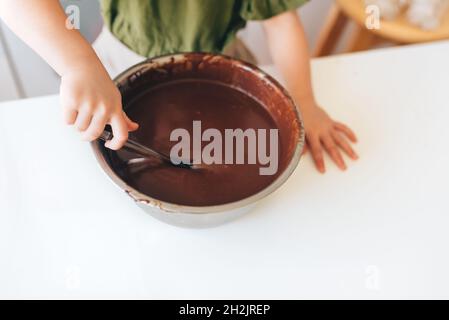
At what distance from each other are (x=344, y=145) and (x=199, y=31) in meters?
0.29

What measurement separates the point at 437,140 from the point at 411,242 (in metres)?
0.18

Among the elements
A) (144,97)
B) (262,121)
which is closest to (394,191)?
(262,121)

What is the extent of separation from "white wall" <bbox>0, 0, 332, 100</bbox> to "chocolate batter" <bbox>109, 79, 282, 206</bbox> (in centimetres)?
35

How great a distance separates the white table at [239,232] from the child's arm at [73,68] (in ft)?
0.51

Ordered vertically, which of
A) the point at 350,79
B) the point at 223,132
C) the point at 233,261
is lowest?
the point at 233,261

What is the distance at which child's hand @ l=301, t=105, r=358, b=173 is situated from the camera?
0.74 m

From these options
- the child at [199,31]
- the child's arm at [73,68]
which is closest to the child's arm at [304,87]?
the child at [199,31]

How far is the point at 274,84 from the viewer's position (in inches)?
26.9

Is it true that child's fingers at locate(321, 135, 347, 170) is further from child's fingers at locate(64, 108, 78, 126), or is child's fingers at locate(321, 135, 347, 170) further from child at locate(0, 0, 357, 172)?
child's fingers at locate(64, 108, 78, 126)

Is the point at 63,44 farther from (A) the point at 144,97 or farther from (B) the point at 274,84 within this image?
(B) the point at 274,84

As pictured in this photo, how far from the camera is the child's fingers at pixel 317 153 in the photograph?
0.74m

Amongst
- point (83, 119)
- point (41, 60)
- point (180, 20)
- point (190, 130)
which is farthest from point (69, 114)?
point (41, 60)

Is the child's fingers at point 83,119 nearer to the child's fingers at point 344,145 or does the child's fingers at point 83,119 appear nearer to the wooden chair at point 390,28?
→ the child's fingers at point 344,145

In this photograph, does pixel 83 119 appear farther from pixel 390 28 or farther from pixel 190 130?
pixel 390 28
